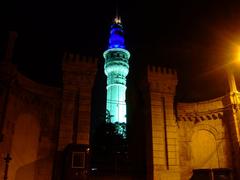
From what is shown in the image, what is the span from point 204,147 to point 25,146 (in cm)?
1236

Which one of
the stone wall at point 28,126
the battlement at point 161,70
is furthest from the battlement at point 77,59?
the battlement at point 161,70

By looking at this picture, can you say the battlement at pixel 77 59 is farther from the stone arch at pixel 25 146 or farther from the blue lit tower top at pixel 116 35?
the blue lit tower top at pixel 116 35

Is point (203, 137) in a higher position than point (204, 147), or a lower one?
higher

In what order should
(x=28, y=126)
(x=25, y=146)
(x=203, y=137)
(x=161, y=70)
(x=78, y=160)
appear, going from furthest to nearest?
1. (x=203, y=137)
2. (x=161, y=70)
3. (x=28, y=126)
4. (x=25, y=146)
5. (x=78, y=160)

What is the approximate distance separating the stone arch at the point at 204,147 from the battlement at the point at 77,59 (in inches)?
366

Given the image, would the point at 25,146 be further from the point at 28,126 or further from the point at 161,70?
the point at 161,70

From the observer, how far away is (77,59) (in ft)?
59.5

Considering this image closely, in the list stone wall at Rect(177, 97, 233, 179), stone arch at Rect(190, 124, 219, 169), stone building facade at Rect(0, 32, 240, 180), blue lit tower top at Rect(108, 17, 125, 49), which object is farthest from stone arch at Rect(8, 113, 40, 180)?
blue lit tower top at Rect(108, 17, 125, 49)

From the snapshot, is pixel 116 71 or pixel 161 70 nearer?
pixel 161 70

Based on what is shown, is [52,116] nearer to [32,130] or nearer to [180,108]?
[32,130]

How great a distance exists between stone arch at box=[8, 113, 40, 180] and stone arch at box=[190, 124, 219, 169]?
1086cm

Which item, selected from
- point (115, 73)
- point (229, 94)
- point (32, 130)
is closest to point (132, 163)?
point (32, 130)

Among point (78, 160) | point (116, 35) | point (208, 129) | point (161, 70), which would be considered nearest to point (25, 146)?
point (78, 160)

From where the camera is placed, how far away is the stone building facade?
1641cm
